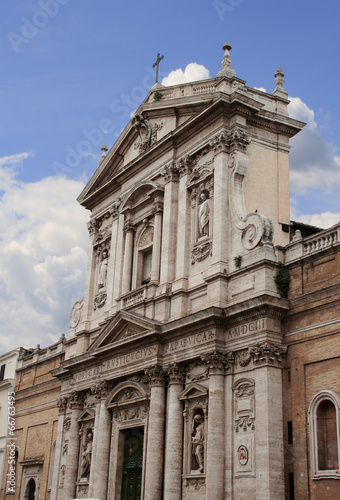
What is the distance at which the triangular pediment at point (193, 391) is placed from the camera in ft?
64.9

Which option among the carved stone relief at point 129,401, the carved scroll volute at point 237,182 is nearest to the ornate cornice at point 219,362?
the carved stone relief at point 129,401

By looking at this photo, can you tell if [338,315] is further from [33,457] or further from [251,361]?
[33,457]

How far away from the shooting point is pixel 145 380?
22.3m

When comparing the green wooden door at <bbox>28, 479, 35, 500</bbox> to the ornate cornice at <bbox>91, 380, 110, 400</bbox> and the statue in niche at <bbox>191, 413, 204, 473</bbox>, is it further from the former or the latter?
the statue in niche at <bbox>191, 413, 204, 473</bbox>

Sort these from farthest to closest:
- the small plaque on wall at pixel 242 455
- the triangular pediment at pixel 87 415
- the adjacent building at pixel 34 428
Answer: the adjacent building at pixel 34 428, the triangular pediment at pixel 87 415, the small plaque on wall at pixel 242 455

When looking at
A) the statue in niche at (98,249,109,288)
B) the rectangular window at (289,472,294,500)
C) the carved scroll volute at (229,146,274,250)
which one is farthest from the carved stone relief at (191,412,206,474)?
the statue in niche at (98,249,109,288)

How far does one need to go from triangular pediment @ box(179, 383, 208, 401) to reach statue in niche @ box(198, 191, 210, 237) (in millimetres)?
5005

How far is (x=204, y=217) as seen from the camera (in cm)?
2227

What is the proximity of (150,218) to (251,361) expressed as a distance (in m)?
8.65

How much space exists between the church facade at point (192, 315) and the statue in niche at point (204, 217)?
66 millimetres

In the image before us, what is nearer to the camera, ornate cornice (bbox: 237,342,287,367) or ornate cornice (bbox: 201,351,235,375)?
ornate cornice (bbox: 237,342,287,367)

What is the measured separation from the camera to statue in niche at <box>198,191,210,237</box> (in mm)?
22188

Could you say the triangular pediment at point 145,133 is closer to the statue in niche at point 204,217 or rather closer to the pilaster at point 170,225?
the pilaster at point 170,225

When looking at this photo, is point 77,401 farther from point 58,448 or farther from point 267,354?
point 267,354
